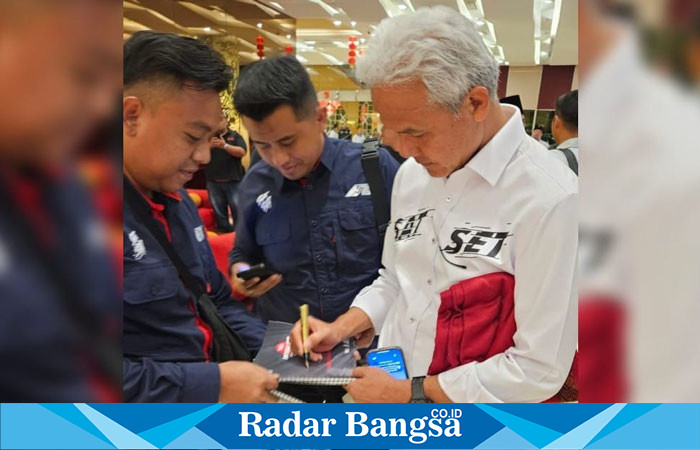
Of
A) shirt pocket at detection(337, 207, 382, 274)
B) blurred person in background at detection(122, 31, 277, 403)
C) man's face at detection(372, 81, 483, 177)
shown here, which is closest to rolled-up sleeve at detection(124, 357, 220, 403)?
blurred person in background at detection(122, 31, 277, 403)

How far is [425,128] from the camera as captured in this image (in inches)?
35.3

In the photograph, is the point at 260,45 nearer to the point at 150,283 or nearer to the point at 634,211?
the point at 150,283

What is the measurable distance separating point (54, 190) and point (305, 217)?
45 cm

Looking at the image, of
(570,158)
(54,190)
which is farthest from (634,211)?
(54,190)

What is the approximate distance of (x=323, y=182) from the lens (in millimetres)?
1010

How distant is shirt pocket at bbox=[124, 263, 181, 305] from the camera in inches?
35.6

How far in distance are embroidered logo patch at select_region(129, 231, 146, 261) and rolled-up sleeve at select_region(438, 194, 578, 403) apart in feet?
2.01

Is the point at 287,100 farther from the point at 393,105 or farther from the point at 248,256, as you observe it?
the point at 248,256

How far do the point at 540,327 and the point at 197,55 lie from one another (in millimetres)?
780

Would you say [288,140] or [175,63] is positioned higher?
[175,63]

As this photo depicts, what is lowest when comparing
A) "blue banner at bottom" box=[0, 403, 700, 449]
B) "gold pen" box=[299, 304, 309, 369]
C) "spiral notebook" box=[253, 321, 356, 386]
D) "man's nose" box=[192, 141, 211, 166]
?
"blue banner at bottom" box=[0, 403, 700, 449]

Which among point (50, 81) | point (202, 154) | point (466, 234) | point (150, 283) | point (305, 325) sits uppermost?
point (50, 81)

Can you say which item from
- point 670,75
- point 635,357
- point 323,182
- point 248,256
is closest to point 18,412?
point 248,256

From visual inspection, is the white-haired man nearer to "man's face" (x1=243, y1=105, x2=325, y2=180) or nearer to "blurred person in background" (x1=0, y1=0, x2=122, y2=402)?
"man's face" (x1=243, y1=105, x2=325, y2=180)
